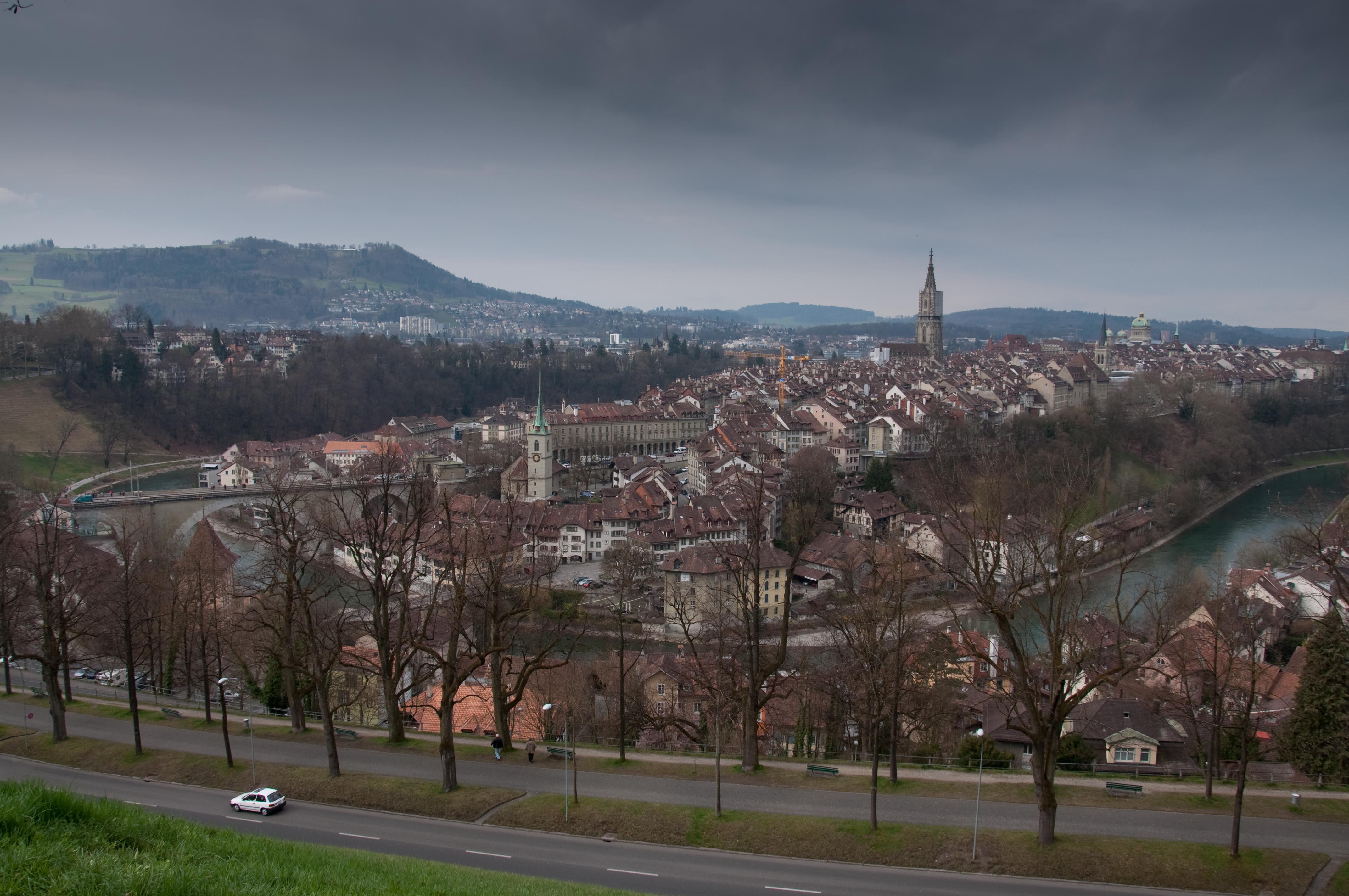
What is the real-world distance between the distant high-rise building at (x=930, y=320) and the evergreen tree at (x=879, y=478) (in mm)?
56765

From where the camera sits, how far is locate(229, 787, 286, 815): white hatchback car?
26.8 feet

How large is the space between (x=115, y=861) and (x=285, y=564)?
9.65 meters

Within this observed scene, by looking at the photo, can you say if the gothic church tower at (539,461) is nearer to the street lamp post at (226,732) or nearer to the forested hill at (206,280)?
the street lamp post at (226,732)

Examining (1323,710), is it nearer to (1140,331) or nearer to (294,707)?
(294,707)

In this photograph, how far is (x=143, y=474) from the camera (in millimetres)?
42469

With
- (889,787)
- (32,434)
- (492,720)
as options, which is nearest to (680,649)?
(492,720)

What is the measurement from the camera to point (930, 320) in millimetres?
90125

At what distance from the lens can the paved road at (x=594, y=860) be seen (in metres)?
6.63

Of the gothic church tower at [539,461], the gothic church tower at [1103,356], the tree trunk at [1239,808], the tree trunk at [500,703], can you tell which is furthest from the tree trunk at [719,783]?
the gothic church tower at [1103,356]

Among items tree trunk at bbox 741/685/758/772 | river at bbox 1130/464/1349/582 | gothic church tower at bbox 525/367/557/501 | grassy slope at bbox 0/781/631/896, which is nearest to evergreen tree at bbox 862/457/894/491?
river at bbox 1130/464/1349/582

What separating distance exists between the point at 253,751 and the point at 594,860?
423cm

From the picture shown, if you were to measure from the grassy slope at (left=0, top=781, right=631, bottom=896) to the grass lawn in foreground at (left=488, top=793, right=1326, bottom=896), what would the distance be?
232cm

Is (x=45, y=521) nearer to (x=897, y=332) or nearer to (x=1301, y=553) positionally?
(x=1301, y=553)

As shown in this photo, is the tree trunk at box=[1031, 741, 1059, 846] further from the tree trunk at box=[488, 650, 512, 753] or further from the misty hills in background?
the misty hills in background
